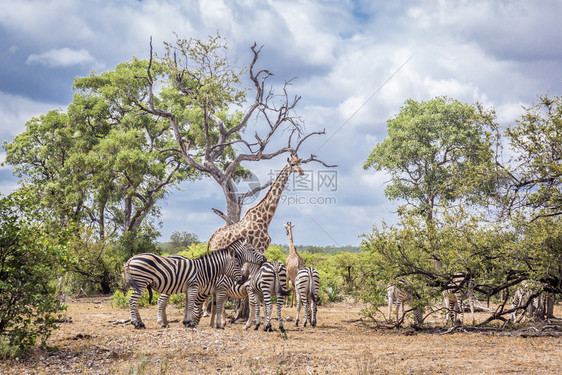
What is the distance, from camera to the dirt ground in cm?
748

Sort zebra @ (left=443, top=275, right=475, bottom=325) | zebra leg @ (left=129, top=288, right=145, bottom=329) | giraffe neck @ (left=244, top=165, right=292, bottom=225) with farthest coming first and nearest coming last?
1. giraffe neck @ (left=244, top=165, right=292, bottom=225)
2. zebra @ (left=443, top=275, right=475, bottom=325)
3. zebra leg @ (left=129, top=288, right=145, bottom=329)

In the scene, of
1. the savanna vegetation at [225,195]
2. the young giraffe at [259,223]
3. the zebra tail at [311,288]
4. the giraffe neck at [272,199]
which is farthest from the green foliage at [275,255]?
the zebra tail at [311,288]

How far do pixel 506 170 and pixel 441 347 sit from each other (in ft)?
13.8

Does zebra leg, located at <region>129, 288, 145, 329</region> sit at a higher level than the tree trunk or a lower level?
lower

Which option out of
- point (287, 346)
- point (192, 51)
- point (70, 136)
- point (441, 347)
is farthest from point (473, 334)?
point (70, 136)

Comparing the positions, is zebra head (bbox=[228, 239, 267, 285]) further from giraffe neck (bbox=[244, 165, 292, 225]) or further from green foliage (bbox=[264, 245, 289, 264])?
green foliage (bbox=[264, 245, 289, 264])

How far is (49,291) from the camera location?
28.3ft

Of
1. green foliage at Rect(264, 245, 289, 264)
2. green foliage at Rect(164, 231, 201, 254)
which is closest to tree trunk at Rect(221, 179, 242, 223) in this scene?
green foliage at Rect(264, 245, 289, 264)

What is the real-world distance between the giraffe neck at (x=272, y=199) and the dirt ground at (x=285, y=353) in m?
4.63

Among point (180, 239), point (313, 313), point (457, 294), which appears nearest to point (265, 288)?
point (313, 313)

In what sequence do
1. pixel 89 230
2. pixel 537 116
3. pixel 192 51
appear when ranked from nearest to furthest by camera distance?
pixel 537 116 → pixel 192 51 → pixel 89 230

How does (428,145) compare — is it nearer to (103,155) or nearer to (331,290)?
(331,290)

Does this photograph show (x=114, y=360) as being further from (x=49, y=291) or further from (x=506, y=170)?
(x=506, y=170)

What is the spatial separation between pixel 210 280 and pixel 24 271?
15.3 ft
